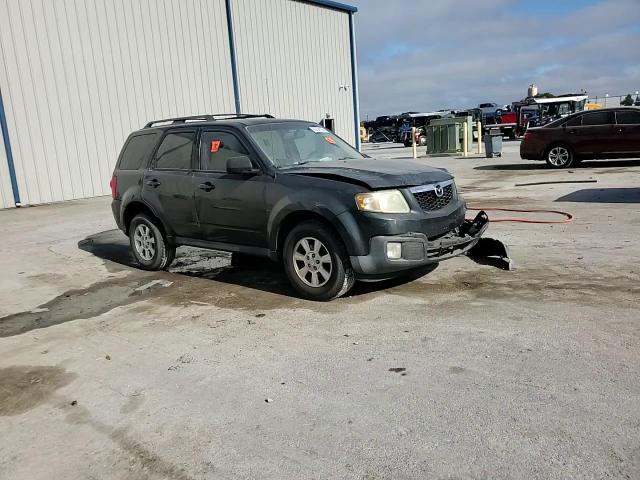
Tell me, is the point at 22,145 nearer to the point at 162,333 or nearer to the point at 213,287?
the point at 213,287

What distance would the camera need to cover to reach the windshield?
19.8 ft

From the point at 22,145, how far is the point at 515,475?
616 inches

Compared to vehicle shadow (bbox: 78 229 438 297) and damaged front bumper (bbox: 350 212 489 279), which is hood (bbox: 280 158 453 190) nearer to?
damaged front bumper (bbox: 350 212 489 279)

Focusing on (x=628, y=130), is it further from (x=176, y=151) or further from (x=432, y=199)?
(x=176, y=151)

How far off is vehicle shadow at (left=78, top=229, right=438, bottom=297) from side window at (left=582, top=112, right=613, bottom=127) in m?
11.3

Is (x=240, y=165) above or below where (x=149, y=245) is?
above

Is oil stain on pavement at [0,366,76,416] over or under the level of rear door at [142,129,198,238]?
under

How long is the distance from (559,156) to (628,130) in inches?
71.1

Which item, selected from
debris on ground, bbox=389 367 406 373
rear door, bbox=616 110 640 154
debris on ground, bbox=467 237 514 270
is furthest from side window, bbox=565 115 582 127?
debris on ground, bbox=389 367 406 373

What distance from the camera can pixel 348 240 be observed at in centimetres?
513

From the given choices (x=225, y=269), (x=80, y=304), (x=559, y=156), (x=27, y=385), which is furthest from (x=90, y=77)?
(x=27, y=385)

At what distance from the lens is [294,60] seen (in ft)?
72.3

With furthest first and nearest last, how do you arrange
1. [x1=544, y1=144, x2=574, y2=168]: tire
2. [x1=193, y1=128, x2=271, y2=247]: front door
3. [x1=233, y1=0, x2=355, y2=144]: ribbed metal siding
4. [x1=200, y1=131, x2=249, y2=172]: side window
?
[x1=233, y1=0, x2=355, y2=144]: ribbed metal siding
[x1=544, y1=144, x2=574, y2=168]: tire
[x1=200, y1=131, x2=249, y2=172]: side window
[x1=193, y1=128, x2=271, y2=247]: front door

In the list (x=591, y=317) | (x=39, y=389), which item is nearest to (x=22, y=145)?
(x=39, y=389)
